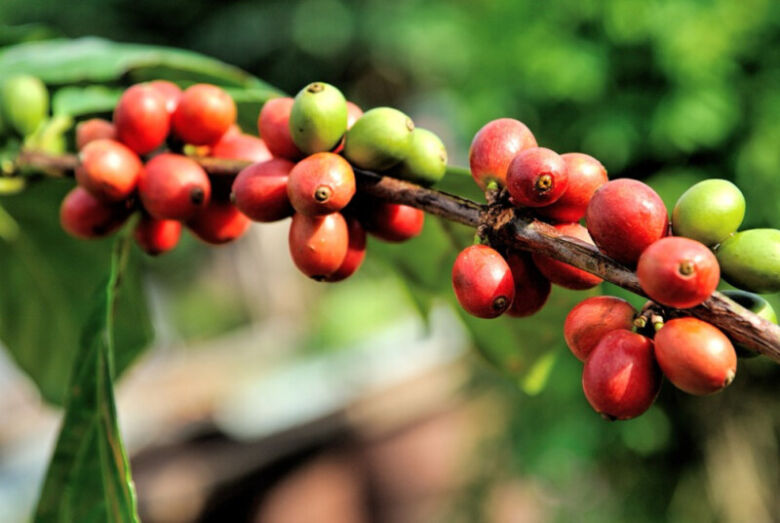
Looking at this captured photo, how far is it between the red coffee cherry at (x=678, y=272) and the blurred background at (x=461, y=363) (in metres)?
0.49

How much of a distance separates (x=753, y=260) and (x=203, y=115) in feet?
2.14

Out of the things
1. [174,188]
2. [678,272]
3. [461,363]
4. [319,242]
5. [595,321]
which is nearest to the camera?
[678,272]

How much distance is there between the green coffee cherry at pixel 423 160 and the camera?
0.81 m

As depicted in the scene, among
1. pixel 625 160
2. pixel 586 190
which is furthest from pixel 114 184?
pixel 625 160

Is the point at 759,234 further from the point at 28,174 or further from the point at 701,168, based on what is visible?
the point at 701,168

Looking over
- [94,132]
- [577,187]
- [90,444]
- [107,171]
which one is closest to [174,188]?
[107,171]

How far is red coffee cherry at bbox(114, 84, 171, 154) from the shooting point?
0.96m

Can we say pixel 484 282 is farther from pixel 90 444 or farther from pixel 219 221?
pixel 90 444

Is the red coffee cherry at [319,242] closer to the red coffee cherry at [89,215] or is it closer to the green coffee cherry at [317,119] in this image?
the green coffee cherry at [317,119]

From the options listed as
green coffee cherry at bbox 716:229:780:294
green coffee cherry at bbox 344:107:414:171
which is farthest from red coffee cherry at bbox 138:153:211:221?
green coffee cherry at bbox 716:229:780:294

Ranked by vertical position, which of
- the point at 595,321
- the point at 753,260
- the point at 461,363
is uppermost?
the point at 753,260

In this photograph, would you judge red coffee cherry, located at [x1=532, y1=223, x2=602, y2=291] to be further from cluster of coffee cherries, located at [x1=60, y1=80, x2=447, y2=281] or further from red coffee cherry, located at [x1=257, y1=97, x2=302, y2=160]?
red coffee cherry, located at [x1=257, y1=97, x2=302, y2=160]

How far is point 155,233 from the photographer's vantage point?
101cm

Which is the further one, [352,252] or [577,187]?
[352,252]
